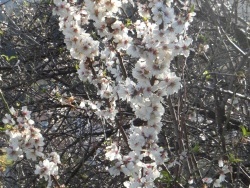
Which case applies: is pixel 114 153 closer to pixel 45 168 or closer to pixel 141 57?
pixel 45 168

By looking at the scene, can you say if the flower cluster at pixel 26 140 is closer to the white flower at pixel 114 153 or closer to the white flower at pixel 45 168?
the white flower at pixel 45 168

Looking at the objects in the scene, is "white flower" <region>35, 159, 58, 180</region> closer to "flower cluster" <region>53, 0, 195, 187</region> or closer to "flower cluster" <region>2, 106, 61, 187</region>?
"flower cluster" <region>2, 106, 61, 187</region>

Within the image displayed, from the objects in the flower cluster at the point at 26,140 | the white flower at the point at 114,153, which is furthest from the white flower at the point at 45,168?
the white flower at the point at 114,153

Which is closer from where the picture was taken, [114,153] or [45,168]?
[114,153]

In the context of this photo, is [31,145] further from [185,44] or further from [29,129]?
[185,44]

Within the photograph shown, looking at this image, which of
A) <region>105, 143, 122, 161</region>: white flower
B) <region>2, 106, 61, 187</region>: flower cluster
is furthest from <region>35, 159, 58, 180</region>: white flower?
<region>105, 143, 122, 161</region>: white flower

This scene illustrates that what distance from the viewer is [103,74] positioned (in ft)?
10.3

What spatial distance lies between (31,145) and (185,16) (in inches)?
45.9

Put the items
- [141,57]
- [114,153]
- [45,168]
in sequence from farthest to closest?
1. [45,168]
2. [114,153]
3. [141,57]

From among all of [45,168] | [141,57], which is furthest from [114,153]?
[141,57]

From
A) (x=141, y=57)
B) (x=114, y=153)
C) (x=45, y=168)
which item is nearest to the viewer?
(x=141, y=57)

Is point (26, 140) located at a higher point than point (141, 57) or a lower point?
lower

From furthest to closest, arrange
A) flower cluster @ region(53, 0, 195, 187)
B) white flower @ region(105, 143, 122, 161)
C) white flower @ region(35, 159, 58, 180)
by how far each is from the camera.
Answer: white flower @ region(35, 159, 58, 180) < white flower @ region(105, 143, 122, 161) < flower cluster @ region(53, 0, 195, 187)

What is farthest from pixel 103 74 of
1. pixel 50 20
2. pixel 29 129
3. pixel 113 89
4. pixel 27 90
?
pixel 50 20
